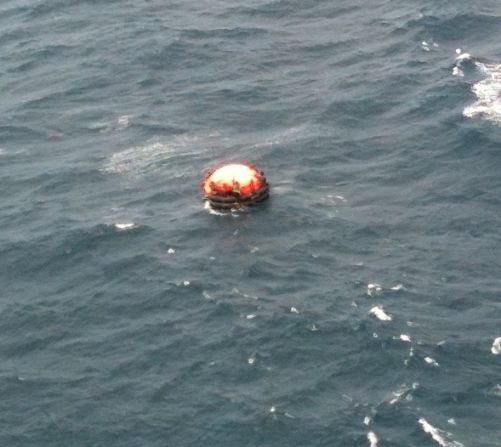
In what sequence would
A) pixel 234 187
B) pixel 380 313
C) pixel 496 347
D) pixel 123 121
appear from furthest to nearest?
pixel 123 121
pixel 234 187
pixel 380 313
pixel 496 347

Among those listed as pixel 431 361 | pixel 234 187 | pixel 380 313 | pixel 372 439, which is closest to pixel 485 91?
pixel 234 187

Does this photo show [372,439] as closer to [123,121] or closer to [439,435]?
[439,435]

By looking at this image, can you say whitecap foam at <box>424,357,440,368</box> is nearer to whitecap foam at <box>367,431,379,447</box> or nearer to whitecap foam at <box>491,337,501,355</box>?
whitecap foam at <box>491,337,501,355</box>

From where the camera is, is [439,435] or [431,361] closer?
[439,435]

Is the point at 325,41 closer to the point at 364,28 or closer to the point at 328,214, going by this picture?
the point at 364,28

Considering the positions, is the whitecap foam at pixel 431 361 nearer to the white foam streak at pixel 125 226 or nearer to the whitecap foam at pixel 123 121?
the white foam streak at pixel 125 226

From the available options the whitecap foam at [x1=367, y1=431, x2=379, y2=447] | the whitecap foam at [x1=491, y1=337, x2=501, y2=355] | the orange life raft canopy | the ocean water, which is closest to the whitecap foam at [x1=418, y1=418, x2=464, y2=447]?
the ocean water

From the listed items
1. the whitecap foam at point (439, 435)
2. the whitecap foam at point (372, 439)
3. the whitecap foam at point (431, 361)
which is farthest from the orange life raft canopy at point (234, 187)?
the whitecap foam at point (439, 435)
